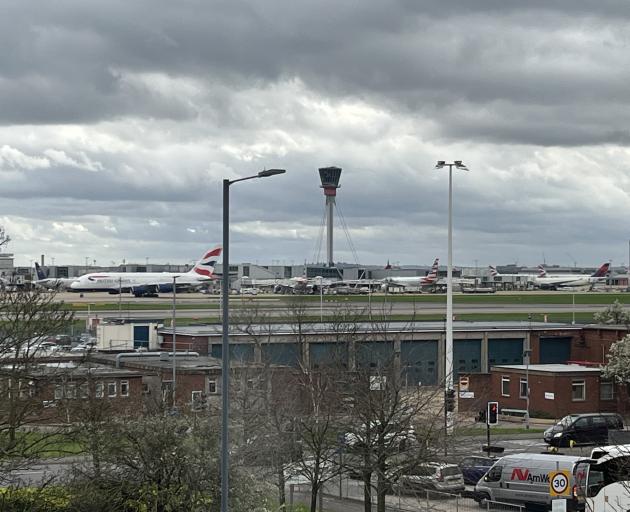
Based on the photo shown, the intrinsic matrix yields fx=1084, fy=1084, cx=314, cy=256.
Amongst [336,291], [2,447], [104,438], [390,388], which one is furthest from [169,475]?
[336,291]

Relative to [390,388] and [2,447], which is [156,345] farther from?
[2,447]

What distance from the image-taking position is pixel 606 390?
2559 inches

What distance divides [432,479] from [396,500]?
2.43 meters

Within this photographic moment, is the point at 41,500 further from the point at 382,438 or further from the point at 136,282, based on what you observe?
the point at 136,282

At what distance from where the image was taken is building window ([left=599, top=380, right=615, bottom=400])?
64688mm

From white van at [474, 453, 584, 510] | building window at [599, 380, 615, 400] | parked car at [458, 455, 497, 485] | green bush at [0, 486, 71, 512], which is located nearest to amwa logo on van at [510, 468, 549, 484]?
white van at [474, 453, 584, 510]

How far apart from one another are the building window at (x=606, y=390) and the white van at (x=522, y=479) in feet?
89.8

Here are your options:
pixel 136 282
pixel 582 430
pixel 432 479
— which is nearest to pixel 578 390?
pixel 582 430

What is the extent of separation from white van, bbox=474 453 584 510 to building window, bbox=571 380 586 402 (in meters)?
26.0

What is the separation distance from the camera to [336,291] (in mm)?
196750

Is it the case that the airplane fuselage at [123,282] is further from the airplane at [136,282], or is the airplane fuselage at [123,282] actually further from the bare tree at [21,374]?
the bare tree at [21,374]

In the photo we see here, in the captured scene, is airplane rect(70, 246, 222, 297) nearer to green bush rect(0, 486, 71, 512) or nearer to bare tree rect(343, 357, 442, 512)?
bare tree rect(343, 357, 442, 512)

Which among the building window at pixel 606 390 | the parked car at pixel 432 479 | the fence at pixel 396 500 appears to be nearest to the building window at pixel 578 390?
the building window at pixel 606 390

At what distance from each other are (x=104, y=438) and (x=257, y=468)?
277 inches
